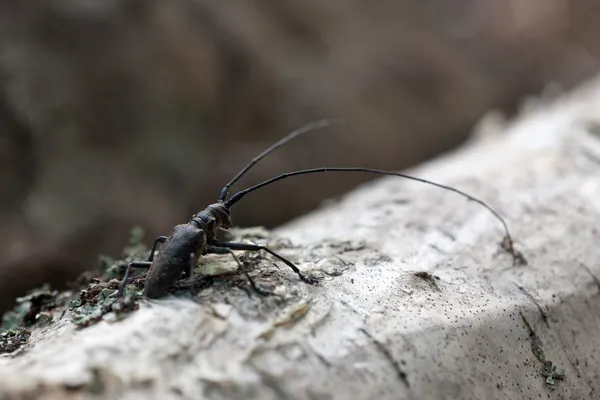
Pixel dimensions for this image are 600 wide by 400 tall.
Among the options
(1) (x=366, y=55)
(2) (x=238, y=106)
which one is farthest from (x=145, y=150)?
(1) (x=366, y=55)

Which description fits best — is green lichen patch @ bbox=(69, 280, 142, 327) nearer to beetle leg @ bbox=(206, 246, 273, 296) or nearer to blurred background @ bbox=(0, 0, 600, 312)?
beetle leg @ bbox=(206, 246, 273, 296)

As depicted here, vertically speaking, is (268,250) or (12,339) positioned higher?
(268,250)

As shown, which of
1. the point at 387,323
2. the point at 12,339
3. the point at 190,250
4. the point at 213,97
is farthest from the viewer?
the point at 213,97

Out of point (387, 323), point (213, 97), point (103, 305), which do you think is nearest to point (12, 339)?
point (103, 305)

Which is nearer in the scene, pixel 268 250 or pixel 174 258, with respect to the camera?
pixel 174 258

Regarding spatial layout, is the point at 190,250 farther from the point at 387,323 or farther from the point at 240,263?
the point at 387,323

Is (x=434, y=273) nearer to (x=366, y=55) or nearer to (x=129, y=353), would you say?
(x=129, y=353)

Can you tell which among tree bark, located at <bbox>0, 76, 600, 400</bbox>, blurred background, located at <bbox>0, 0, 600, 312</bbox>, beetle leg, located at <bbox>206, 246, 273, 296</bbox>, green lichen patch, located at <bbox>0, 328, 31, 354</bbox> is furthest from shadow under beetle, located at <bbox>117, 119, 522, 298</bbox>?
blurred background, located at <bbox>0, 0, 600, 312</bbox>
